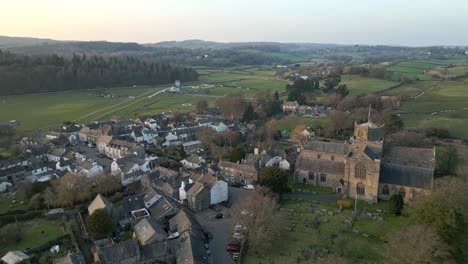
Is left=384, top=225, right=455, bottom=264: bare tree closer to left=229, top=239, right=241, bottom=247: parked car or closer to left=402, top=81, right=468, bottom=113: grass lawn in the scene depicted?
left=229, top=239, right=241, bottom=247: parked car

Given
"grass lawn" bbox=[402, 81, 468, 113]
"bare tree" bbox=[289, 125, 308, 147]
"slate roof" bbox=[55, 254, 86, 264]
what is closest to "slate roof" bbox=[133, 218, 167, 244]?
"slate roof" bbox=[55, 254, 86, 264]

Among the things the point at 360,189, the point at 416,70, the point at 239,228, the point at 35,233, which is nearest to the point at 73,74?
the point at 35,233

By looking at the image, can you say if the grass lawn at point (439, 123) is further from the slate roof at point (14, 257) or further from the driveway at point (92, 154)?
the slate roof at point (14, 257)

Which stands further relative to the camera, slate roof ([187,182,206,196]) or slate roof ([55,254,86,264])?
slate roof ([187,182,206,196])

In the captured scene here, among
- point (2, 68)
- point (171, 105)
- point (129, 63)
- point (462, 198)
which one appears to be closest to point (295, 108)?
point (171, 105)

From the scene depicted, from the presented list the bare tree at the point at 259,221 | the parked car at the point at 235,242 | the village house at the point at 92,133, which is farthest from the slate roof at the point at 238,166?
the village house at the point at 92,133
